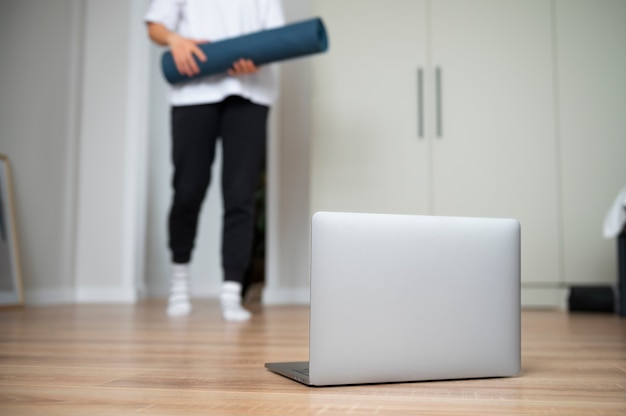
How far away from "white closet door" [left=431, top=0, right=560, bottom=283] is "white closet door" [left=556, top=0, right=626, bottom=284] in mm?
58

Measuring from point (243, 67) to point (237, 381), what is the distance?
1.38 metres

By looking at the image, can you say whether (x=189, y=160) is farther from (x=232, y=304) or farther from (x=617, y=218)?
(x=617, y=218)

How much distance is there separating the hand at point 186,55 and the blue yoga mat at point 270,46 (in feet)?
0.08

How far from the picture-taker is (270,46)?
2.05 metres

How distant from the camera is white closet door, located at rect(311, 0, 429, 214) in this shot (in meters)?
2.77

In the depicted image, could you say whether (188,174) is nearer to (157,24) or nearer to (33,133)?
(157,24)

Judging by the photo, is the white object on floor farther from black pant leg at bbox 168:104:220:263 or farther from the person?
black pant leg at bbox 168:104:220:263

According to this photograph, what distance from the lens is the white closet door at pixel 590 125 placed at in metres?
2.66

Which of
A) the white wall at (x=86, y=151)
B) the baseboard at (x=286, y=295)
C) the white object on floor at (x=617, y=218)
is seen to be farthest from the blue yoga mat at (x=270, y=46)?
the baseboard at (x=286, y=295)

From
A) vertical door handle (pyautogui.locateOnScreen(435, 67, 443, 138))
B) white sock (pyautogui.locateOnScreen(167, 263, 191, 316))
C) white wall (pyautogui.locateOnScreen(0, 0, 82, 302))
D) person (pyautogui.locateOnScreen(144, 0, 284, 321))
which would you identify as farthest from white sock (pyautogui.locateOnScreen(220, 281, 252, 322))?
white wall (pyautogui.locateOnScreen(0, 0, 82, 302))

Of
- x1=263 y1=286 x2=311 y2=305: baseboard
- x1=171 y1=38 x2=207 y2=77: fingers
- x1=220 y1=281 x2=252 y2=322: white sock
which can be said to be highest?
x1=171 y1=38 x2=207 y2=77: fingers

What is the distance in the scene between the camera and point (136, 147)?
3.29 metres

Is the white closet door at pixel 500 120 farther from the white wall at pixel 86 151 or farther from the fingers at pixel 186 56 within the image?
the white wall at pixel 86 151

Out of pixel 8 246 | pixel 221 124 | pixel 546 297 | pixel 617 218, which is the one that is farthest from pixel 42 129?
pixel 617 218
